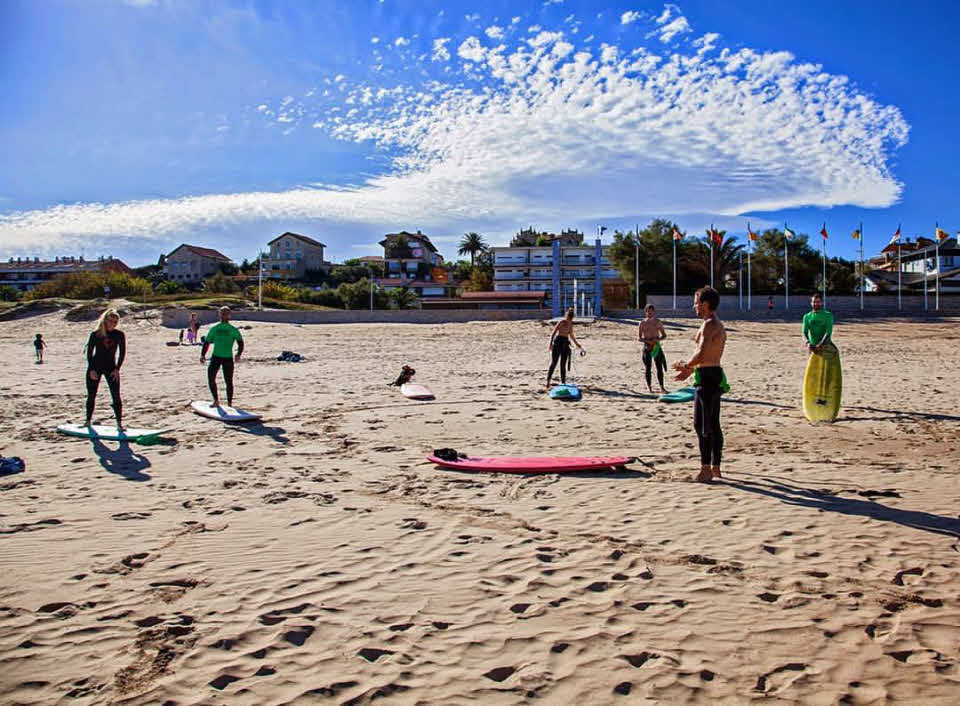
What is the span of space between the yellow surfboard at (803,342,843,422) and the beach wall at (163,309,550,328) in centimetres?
3117

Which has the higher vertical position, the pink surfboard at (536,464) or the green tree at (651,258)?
the green tree at (651,258)

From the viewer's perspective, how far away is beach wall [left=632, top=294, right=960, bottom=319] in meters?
41.7

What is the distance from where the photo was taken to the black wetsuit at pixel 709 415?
233 inches

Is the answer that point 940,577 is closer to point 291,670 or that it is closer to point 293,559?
point 291,670

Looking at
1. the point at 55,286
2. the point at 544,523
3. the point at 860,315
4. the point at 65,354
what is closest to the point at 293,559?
the point at 544,523

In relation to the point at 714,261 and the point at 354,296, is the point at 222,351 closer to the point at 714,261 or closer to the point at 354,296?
the point at 714,261

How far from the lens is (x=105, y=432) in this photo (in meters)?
7.98

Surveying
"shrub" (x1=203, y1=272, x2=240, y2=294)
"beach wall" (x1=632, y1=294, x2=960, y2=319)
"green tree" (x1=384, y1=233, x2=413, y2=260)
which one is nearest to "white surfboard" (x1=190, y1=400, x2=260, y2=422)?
"beach wall" (x1=632, y1=294, x2=960, y2=319)

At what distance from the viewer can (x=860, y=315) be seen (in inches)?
1679

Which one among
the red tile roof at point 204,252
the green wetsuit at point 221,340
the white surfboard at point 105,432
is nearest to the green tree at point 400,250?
the red tile roof at point 204,252

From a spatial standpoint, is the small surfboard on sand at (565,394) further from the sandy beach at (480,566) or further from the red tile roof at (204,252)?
the red tile roof at (204,252)

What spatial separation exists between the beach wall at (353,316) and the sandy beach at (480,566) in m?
31.4

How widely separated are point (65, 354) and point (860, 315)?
44253 mm

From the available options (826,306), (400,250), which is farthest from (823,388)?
(400,250)
